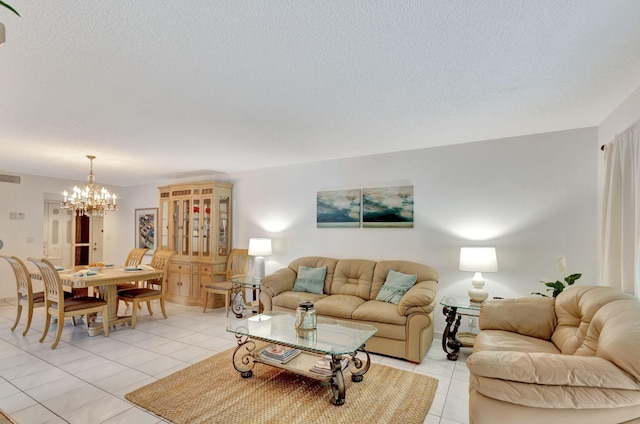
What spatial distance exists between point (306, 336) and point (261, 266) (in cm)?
241

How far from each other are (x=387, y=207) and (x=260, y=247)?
2.09 m

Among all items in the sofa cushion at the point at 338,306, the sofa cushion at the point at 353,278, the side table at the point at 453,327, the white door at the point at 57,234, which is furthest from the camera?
the white door at the point at 57,234

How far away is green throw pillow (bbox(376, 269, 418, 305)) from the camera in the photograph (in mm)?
3697

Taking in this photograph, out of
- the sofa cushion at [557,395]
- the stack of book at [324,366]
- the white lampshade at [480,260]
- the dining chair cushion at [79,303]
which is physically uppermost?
the white lampshade at [480,260]

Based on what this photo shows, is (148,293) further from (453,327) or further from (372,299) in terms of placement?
(453,327)

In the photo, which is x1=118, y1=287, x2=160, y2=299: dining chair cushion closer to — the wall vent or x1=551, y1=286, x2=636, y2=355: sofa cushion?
the wall vent

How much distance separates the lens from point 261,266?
5043 mm

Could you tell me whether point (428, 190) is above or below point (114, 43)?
below

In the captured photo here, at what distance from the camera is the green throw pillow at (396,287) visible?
12.1ft

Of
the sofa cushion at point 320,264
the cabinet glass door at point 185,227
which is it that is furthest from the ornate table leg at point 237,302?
the cabinet glass door at point 185,227

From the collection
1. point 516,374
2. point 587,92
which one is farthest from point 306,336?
point 587,92

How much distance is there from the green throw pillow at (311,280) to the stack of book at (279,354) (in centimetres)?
128

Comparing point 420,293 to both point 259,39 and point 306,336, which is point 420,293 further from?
point 259,39

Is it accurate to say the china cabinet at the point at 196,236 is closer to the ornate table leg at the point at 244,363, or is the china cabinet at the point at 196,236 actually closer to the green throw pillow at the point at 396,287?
the ornate table leg at the point at 244,363
